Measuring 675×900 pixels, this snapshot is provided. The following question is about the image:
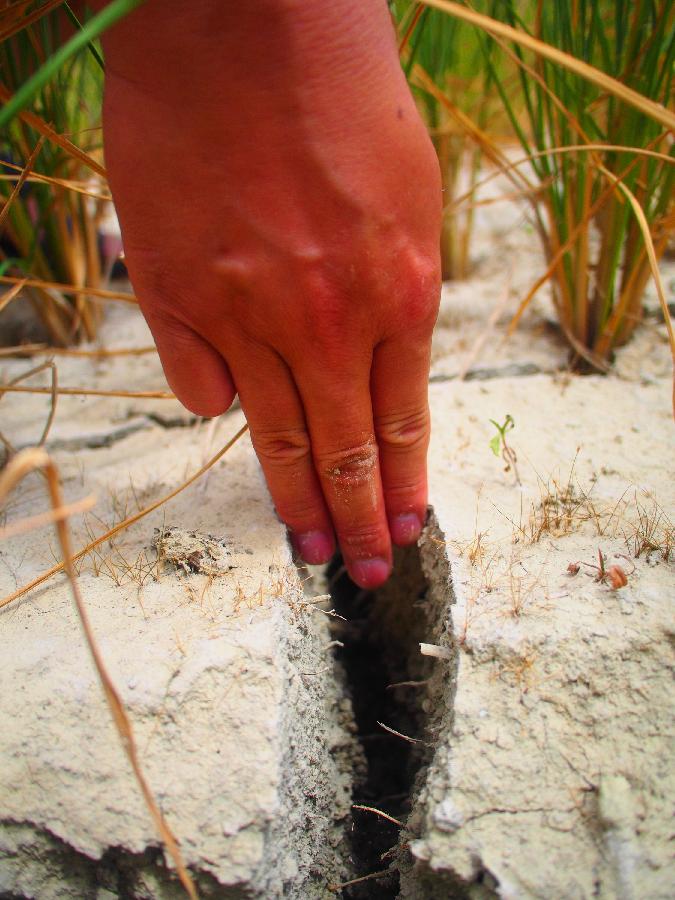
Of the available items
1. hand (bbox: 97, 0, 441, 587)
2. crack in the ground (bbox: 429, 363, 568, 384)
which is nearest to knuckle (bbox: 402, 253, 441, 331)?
hand (bbox: 97, 0, 441, 587)

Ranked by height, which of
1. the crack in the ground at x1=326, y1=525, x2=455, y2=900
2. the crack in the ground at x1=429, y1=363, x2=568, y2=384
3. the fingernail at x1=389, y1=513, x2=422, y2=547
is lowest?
the crack in the ground at x1=326, y1=525, x2=455, y2=900

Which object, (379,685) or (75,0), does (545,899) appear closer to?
(379,685)

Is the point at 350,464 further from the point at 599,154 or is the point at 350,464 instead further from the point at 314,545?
the point at 599,154

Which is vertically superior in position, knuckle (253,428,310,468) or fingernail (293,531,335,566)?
knuckle (253,428,310,468)

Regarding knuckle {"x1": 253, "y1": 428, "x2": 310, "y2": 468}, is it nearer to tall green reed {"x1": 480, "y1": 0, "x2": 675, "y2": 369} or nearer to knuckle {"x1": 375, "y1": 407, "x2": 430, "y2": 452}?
knuckle {"x1": 375, "y1": 407, "x2": 430, "y2": 452}

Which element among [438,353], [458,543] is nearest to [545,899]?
[458,543]

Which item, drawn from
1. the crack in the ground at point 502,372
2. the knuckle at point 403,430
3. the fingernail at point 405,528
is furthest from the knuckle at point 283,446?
the crack in the ground at point 502,372
